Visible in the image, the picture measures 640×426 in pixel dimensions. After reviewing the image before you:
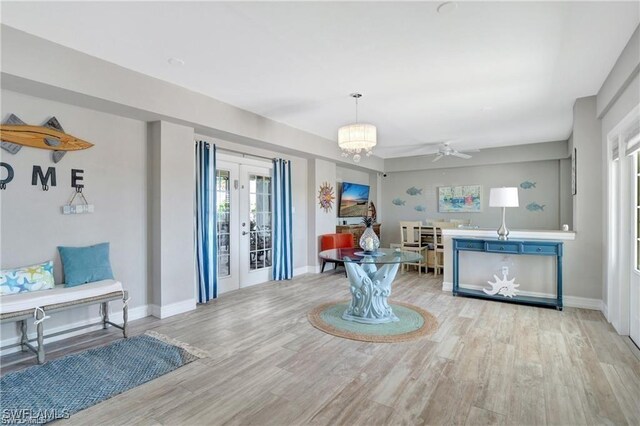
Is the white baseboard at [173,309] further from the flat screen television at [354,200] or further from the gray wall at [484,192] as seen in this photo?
the gray wall at [484,192]

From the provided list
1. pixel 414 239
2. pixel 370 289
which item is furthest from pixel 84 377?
pixel 414 239

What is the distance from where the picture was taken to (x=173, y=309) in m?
4.00

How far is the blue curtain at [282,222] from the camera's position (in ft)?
19.2

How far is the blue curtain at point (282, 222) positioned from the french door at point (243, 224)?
0.44ft

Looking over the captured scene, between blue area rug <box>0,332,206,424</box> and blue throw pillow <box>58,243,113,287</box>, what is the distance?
0.69 metres

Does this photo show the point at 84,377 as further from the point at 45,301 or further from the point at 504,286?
the point at 504,286

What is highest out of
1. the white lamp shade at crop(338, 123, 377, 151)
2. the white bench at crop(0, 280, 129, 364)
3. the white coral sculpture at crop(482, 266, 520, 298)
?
the white lamp shade at crop(338, 123, 377, 151)

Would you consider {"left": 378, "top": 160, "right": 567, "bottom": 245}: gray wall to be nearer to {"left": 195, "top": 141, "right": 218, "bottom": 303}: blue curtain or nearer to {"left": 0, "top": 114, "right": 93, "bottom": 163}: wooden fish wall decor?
{"left": 195, "top": 141, "right": 218, "bottom": 303}: blue curtain

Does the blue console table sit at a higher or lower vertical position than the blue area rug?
higher

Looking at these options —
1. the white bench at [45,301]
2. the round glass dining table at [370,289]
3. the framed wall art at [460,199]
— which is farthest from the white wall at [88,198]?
the framed wall art at [460,199]

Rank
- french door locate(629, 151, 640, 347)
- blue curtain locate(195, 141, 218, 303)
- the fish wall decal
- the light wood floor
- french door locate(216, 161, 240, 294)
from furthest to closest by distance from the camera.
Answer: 1. the fish wall decal
2. french door locate(216, 161, 240, 294)
3. blue curtain locate(195, 141, 218, 303)
4. french door locate(629, 151, 640, 347)
5. the light wood floor

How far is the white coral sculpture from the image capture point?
4.48 metres

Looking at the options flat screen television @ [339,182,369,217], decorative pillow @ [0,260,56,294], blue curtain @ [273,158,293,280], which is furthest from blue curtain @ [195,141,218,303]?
flat screen television @ [339,182,369,217]

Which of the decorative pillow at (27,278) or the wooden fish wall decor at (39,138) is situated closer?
the decorative pillow at (27,278)
